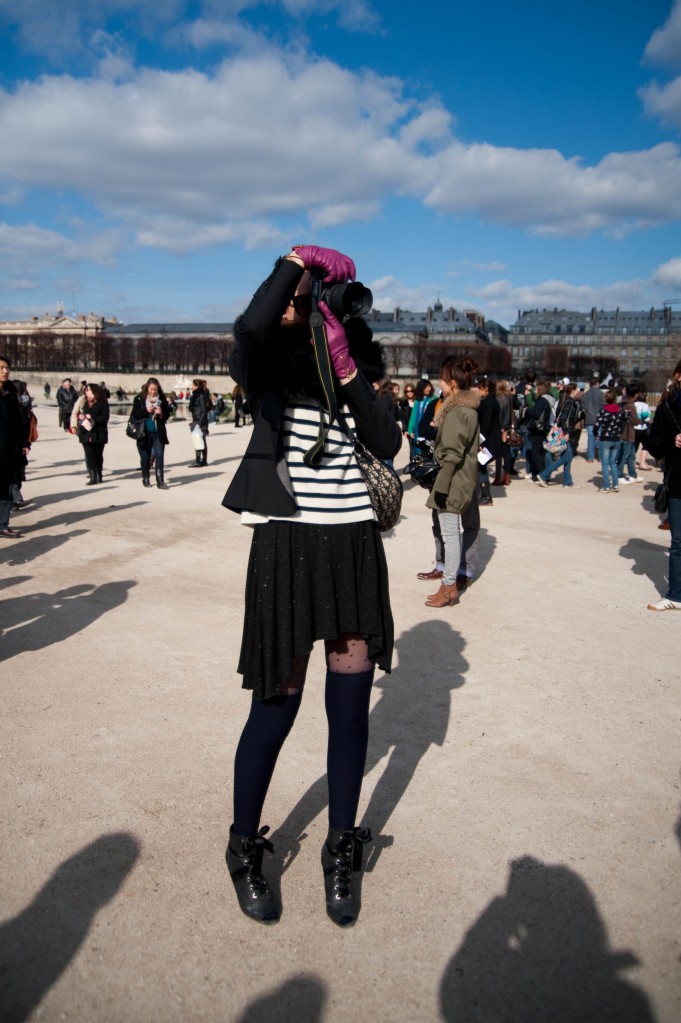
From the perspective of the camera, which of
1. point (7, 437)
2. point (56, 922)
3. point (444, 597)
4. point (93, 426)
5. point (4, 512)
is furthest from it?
point (93, 426)

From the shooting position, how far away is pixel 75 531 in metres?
7.69

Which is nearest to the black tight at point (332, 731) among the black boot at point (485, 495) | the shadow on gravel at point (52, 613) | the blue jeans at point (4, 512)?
→ the shadow on gravel at point (52, 613)

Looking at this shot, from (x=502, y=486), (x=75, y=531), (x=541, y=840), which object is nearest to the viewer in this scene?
(x=541, y=840)

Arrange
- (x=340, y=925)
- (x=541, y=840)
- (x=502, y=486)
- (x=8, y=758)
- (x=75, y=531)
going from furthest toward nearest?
(x=502, y=486)
(x=75, y=531)
(x=8, y=758)
(x=541, y=840)
(x=340, y=925)

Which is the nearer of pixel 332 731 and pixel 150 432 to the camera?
pixel 332 731

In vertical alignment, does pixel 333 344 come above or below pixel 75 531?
above

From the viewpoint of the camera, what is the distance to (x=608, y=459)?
11766 millimetres

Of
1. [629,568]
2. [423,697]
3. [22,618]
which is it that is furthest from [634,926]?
[629,568]

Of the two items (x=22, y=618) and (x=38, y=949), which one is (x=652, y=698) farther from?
(x=22, y=618)

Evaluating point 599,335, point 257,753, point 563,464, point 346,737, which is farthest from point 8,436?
point 599,335

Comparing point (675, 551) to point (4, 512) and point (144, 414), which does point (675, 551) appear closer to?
point (4, 512)

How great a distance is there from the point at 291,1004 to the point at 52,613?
3717mm

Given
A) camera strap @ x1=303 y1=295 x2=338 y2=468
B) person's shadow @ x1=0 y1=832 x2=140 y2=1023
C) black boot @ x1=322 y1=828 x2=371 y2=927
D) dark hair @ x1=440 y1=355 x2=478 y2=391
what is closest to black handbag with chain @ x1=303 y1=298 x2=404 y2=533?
camera strap @ x1=303 y1=295 x2=338 y2=468

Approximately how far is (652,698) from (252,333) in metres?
3.02
